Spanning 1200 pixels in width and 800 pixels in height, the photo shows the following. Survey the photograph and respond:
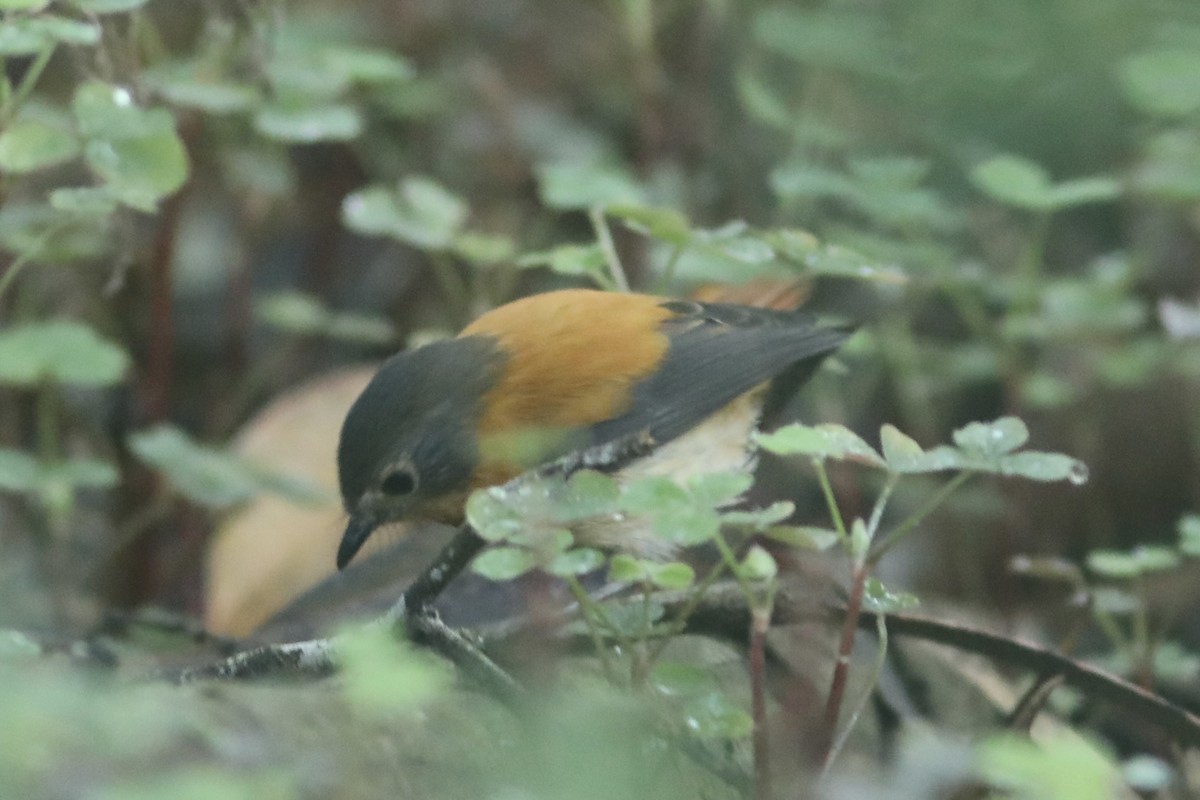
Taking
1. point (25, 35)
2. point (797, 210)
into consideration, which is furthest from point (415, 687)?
point (797, 210)

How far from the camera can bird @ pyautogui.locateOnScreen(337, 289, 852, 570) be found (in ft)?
8.74

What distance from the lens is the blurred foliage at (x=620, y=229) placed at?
2562 millimetres

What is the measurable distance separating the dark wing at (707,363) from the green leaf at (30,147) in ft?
A: 3.81

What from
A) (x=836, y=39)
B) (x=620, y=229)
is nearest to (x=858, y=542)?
(x=836, y=39)

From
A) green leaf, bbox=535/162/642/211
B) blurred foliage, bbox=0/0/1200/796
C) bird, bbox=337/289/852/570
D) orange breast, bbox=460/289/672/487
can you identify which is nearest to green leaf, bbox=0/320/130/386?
blurred foliage, bbox=0/0/1200/796

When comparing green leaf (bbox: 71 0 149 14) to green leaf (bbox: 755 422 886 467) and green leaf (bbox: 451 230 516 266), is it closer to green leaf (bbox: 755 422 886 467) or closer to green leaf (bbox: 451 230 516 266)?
green leaf (bbox: 451 230 516 266)

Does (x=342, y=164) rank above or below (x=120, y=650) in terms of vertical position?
below

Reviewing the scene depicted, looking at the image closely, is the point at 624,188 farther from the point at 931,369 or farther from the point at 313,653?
the point at 313,653

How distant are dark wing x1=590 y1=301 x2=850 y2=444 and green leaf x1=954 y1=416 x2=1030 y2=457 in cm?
126

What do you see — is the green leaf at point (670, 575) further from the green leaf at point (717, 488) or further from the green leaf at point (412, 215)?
the green leaf at point (412, 215)

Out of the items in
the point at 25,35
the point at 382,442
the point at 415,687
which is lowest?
the point at 382,442

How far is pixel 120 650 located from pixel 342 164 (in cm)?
306

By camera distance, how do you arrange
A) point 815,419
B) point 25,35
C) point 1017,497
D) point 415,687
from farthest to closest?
point 815,419 < point 1017,497 < point 25,35 < point 415,687

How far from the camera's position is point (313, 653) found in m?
1.78
